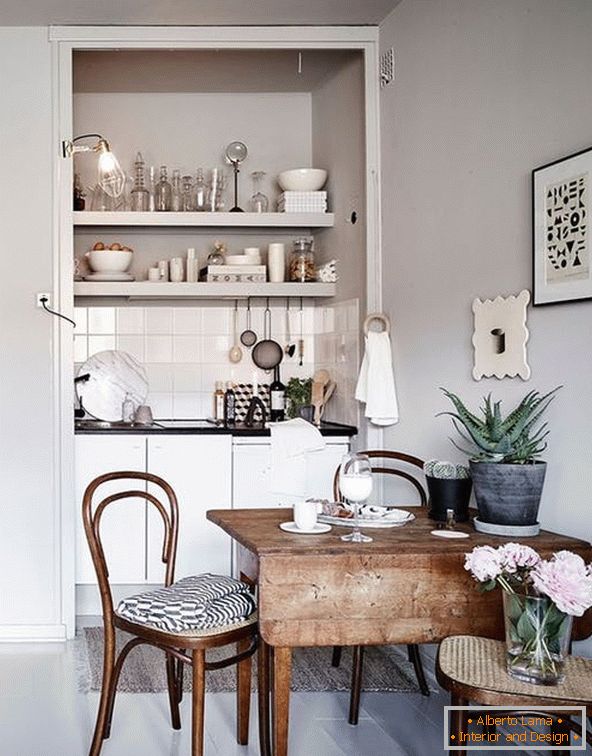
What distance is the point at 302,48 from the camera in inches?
154

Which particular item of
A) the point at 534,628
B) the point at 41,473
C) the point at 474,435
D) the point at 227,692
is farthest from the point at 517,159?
the point at 41,473

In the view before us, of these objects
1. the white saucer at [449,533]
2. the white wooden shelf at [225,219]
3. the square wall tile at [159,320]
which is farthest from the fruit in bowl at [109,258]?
the white saucer at [449,533]

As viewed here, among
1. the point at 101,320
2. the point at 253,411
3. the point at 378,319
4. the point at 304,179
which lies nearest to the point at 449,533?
the point at 378,319

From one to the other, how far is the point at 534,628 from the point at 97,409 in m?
3.05

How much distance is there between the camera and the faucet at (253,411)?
465 centimetres

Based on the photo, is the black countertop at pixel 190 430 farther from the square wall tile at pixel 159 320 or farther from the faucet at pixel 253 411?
the square wall tile at pixel 159 320

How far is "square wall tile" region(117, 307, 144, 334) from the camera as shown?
15.7ft

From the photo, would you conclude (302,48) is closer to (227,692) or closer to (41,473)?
(41,473)

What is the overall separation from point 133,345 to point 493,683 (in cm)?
336

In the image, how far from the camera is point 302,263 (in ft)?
14.9

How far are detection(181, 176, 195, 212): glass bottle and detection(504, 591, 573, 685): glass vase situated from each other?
10.5 ft

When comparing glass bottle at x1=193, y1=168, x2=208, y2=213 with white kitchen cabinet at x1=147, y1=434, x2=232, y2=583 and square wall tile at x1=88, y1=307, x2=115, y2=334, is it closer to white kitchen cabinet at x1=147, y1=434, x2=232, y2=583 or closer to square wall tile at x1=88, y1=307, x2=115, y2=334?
square wall tile at x1=88, y1=307, x2=115, y2=334

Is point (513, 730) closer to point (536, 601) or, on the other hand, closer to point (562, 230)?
point (536, 601)

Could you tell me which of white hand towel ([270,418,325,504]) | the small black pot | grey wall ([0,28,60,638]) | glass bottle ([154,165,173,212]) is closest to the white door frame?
grey wall ([0,28,60,638])
